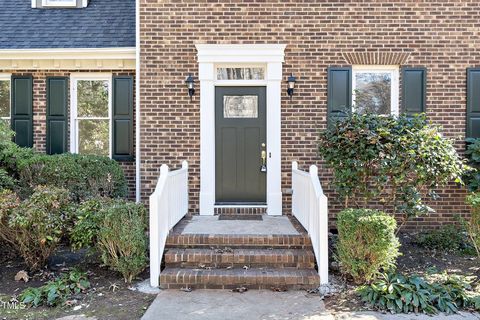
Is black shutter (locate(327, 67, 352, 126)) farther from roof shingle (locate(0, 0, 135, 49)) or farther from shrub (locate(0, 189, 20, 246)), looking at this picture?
shrub (locate(0, 189, 20, 246))

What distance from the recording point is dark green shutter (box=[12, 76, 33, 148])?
25.0 feet

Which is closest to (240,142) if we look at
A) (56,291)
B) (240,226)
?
(240,226)

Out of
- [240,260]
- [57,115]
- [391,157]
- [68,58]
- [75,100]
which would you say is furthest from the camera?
[75,100]

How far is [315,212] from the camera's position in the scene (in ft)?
17.1

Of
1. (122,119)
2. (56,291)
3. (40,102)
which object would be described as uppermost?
(40,102)

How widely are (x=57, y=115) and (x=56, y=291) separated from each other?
4.01 meters

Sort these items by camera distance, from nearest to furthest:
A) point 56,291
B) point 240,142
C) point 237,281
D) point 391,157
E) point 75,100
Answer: point 56,291 < point 237,281 < point 391,157 < point 240,142 < point 75,100

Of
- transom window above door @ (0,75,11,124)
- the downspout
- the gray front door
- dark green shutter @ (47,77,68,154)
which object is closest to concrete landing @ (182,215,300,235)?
the gray front door

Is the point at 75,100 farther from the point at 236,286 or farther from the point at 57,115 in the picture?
the point at 236,286

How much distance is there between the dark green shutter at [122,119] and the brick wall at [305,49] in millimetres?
552

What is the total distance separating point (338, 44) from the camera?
23.1 ft

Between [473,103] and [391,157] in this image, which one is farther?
[473,103]

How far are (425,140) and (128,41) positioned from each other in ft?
17.5

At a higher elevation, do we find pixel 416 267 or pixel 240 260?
pixel 240 260
